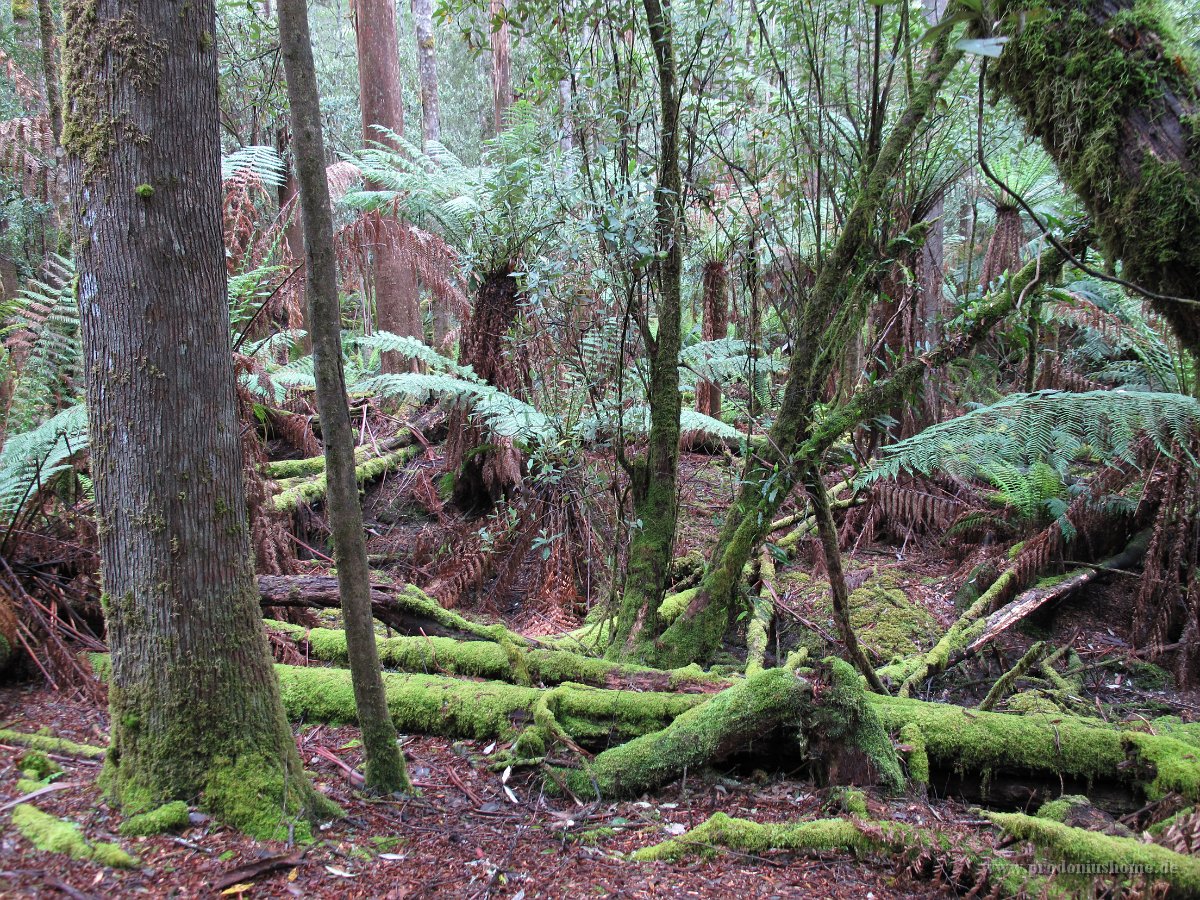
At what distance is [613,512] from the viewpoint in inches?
190

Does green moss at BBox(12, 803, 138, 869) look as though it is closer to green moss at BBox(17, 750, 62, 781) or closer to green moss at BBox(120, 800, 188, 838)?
green moss at BBox(120, 800, 188, 838)

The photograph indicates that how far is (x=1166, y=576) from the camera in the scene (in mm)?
4012

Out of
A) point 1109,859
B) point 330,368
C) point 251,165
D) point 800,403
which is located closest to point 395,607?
point 330,368

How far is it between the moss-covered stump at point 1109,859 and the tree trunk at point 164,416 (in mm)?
2185

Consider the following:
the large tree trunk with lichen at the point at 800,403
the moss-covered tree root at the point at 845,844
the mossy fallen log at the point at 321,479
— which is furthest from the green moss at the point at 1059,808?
the mossy fallen log at the point at 321,479

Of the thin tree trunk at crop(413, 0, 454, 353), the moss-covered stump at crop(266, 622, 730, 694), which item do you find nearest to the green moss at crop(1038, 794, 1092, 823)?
the moss-covered stump at crop(266, 622, 730, 694)

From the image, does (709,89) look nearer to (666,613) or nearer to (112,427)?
(666,613)

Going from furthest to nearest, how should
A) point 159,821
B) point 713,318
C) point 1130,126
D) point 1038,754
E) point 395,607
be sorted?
point 713,318
point 395,607
point 1038,754
point 159,821
point 1130,126

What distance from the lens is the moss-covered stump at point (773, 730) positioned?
260 centimetres

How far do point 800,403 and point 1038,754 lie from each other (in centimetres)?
174

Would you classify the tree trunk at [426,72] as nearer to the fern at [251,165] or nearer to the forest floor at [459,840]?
the fern at [251,165]

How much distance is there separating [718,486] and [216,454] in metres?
5.33

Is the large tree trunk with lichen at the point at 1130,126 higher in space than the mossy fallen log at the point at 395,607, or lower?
higher

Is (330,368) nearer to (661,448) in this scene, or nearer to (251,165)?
(661,448)
